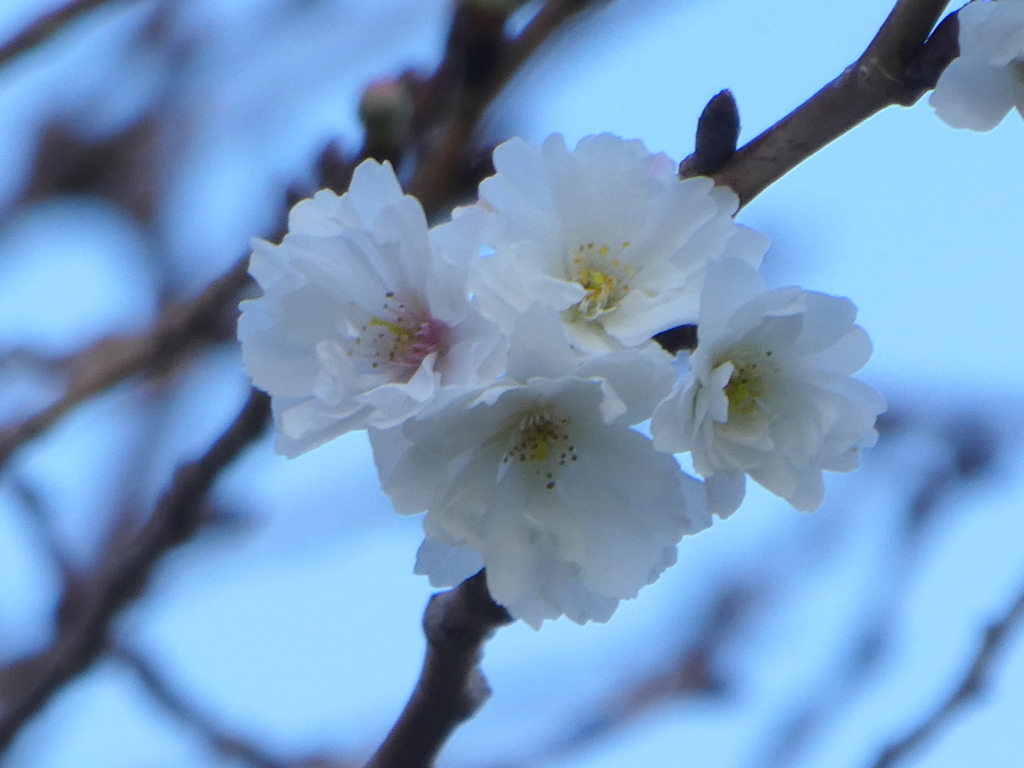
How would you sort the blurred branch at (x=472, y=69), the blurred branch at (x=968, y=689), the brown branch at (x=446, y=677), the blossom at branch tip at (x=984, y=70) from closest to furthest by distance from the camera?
1. the blossom at branch tip at (x=984, y=70)
2. the brown branch at (x=446, y=677)
3. the blurred branch at (x=472, y=69)
4. the blurred branch at (x=968, y=689)

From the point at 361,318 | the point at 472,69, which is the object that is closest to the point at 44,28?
the point at 472,69

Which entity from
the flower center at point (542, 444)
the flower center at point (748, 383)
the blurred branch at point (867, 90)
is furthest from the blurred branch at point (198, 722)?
the blurred branch at point (867, 90)

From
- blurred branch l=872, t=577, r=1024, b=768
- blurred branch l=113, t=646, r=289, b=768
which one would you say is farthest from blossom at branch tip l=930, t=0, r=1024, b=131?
blurred branch l=113, t=646, r=289, b=768

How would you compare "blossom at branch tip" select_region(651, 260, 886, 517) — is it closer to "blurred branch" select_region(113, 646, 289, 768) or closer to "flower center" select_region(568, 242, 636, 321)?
"flower center" select_region(568, 242, 636, 321)

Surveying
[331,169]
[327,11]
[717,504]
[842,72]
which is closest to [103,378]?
[331,169]

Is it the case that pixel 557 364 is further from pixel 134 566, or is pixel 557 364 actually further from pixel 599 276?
pixel 134 566

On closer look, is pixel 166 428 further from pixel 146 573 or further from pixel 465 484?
pixel 465 484

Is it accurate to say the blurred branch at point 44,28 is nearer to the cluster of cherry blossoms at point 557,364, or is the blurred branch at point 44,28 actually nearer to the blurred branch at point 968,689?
the cluster of cherry blossoms at point 557,364
